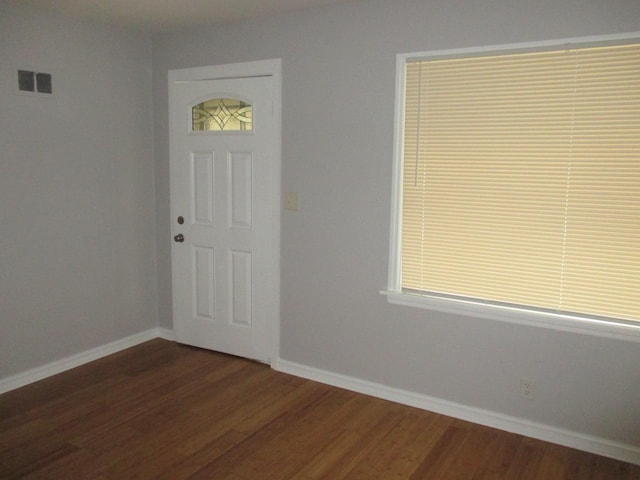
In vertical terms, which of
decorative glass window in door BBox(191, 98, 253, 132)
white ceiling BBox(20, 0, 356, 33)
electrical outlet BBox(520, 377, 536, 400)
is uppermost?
white ceiling BBox(20, 0, 356, 33)

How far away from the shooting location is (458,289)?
303cm

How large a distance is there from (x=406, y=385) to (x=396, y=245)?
874mm

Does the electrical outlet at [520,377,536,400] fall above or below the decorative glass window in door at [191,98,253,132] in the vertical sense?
below

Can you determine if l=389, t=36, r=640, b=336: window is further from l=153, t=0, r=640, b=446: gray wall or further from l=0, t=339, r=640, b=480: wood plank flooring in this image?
l=0, t=339, r=640, b=480: wood plank flooring

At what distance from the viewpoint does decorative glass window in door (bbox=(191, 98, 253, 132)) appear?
3674 millimetres

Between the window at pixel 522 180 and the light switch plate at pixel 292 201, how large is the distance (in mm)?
713

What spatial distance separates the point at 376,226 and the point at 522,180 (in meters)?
0.88

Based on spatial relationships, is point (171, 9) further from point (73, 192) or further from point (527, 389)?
point (527, 389)

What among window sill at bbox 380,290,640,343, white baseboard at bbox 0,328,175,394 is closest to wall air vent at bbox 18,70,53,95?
white baseboard at bbox 0,328,175,394

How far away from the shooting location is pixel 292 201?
11.6ft

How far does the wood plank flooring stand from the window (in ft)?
2.43

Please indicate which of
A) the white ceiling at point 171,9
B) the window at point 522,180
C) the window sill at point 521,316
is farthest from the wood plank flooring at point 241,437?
the white ceiling at point 171,9

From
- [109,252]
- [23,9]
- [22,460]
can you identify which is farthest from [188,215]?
[22,460]

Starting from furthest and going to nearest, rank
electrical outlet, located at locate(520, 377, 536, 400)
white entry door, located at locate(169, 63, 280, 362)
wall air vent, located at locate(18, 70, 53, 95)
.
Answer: white entry door, located at locate(169, 63, 280, 362)
wall air vent, located at locate(18, 70, 53, 95)
electrical outlet, located at locate(520, 377, 536, 400)
